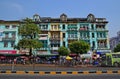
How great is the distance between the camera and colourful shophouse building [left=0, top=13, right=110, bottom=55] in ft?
233

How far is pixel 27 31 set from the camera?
56156mm

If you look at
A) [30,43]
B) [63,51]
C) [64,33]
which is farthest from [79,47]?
[30,43]

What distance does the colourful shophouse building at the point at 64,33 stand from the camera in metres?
71.0

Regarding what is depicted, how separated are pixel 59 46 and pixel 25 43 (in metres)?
16.8

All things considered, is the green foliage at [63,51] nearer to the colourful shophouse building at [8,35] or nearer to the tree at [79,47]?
the tree at [79,47]

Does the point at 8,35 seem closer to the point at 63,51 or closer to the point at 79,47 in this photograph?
the point at 63,51

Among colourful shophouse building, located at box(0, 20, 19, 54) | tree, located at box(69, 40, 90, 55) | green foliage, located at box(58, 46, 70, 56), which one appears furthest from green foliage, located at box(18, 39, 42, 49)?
colourful shophouse building, located at box(0, 20, 19, 54)

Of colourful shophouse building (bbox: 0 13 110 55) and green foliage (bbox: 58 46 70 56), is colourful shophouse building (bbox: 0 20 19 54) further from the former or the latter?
green foliage (bbox: 58 46 70 56)

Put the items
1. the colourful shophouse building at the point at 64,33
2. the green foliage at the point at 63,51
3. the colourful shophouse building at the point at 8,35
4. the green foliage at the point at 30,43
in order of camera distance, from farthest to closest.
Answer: the colourful shophouse building at the point at 64,33 → the colourful shophouse building at the point at 8,35 → the green foliage at the point at 63,51 → the green foliage at the point at 30,43

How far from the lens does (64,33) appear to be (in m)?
71.9

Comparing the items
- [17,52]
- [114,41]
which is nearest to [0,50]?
[17,52]

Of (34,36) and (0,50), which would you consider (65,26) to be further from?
(0,50)

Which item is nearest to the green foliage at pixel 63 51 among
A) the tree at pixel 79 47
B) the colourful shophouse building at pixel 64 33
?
the tree at pixel 79 47

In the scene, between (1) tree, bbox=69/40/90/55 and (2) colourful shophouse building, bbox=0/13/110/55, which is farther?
(2) colourful shophouse building, bbox=0/13/110/55
